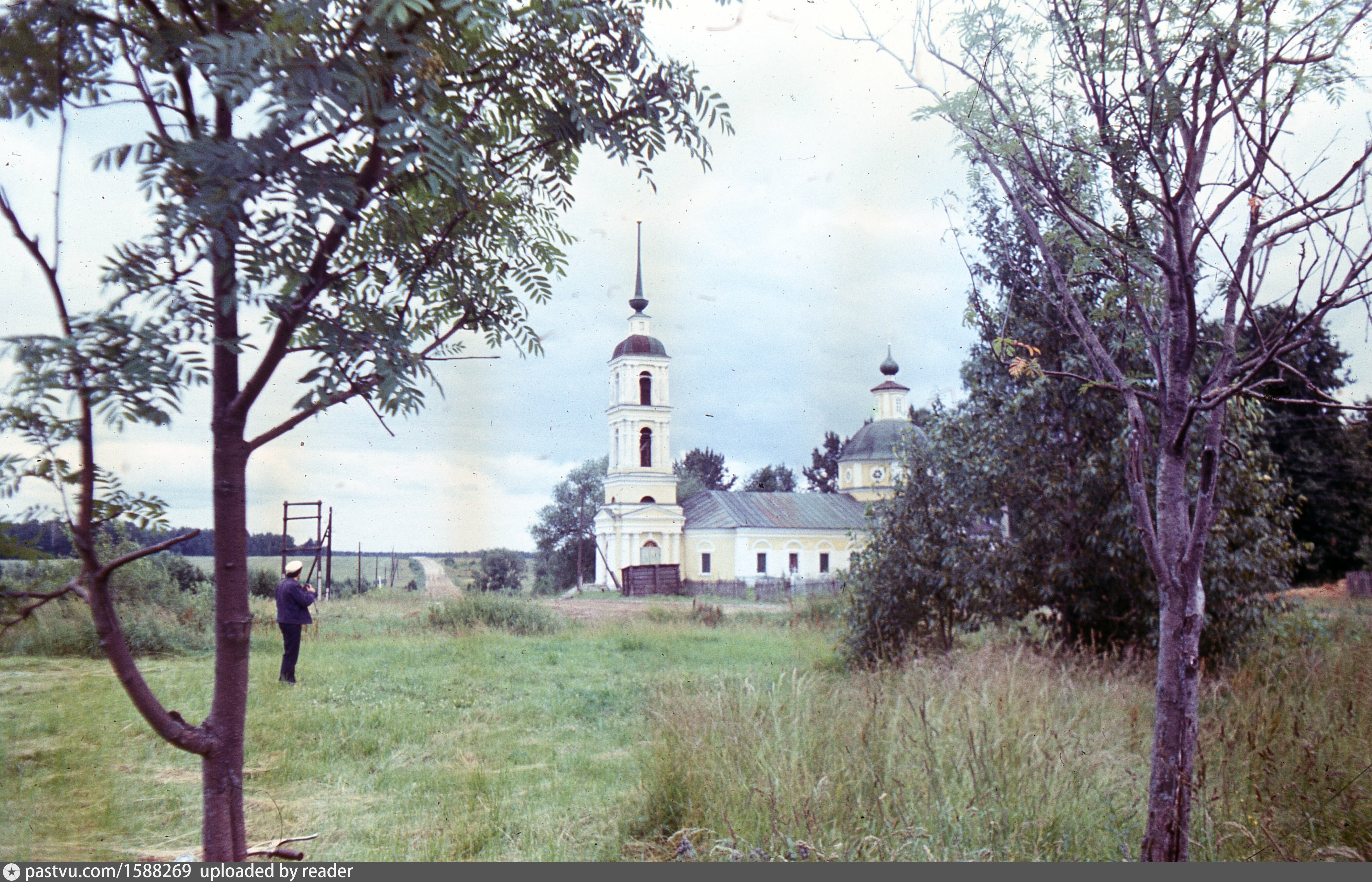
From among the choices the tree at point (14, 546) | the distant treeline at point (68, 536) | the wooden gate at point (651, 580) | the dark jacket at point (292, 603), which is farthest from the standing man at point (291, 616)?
the wooden gate at point (651, 580)

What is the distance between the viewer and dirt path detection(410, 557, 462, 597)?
406cm

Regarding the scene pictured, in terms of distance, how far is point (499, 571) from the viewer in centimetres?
512

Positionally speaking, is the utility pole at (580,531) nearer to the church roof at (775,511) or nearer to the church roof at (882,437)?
the church roof at (882,437)

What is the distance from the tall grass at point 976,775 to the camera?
281 cm

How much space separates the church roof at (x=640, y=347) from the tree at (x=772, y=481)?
15.8 m

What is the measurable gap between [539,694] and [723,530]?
451 inches

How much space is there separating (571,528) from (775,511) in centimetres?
1312

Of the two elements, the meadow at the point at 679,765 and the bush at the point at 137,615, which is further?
the meadow at the point at 679,765

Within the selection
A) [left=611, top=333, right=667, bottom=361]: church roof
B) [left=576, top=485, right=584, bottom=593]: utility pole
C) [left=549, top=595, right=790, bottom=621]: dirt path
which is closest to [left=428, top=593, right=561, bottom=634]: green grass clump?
[left=549, top=595, right=790, bottom=621]: dirt path

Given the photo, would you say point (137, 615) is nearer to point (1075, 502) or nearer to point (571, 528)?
point (571, 528)

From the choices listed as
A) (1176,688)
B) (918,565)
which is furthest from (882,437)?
(1176,688)

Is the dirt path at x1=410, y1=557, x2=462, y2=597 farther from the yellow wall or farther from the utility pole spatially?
the yellow wall

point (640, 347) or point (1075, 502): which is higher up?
point (640, 347)

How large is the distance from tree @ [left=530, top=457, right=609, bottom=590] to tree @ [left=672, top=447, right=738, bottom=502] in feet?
29.2
